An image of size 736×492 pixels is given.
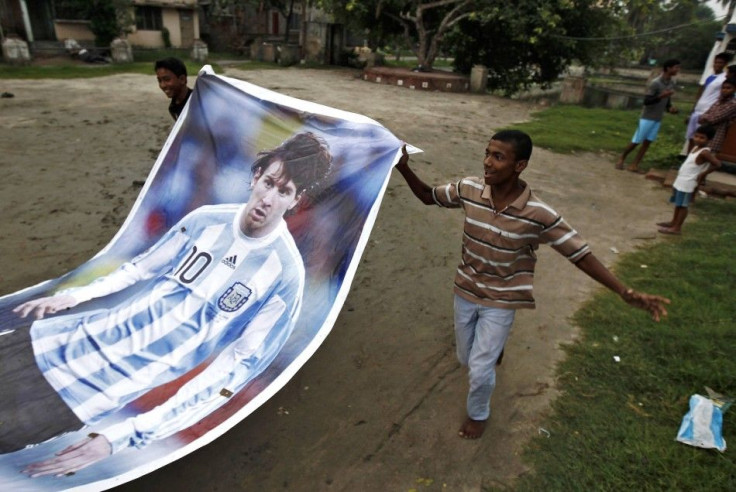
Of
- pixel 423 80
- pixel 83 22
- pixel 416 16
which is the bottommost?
pixel 423 80

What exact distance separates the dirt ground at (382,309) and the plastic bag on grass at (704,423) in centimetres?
69

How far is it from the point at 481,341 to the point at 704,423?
134 centimetres

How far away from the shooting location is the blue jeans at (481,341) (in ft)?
7.63

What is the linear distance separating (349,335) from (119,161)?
15.5ft

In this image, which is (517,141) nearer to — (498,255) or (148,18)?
(498,255)

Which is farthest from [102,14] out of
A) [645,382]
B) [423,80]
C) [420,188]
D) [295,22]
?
[645,382]

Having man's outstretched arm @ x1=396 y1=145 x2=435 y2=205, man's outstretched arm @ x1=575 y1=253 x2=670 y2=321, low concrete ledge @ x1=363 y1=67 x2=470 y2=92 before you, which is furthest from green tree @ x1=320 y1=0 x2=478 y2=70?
man's outstretched arm @ x1=575 y1=253 x2=670 y2=321

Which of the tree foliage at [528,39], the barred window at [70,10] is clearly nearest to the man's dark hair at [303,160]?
the tree foliage at [528,39]

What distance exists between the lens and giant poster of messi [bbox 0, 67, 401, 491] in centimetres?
215

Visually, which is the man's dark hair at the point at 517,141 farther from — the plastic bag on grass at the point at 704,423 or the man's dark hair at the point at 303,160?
the plastic bag on grass at the point at 704,423

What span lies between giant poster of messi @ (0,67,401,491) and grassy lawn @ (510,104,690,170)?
6679 millimetres

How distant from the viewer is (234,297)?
9.69 feet

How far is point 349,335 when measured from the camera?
3.36 m

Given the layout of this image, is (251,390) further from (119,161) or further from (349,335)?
(119,161)
